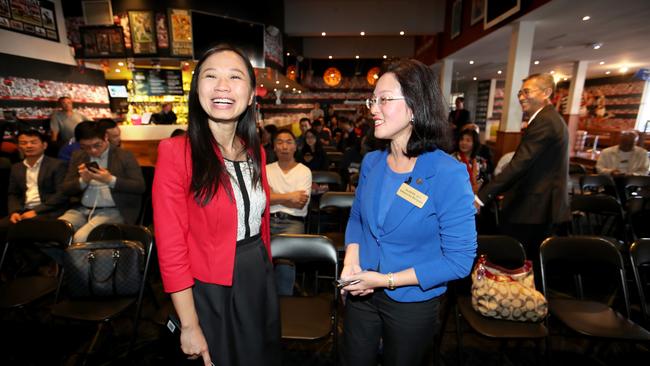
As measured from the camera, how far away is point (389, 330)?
1.18 meters

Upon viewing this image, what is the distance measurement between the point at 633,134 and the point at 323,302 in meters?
5.45

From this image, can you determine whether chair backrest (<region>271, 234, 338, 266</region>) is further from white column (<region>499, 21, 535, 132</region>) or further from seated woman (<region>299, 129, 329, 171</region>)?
white column (<region>499, 21, 535, 132</region>)

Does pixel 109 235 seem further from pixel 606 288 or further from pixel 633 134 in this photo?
pixel 633 134

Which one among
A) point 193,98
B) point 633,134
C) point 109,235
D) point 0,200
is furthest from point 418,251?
point 633,134

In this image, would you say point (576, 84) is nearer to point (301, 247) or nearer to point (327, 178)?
point (327, 178)

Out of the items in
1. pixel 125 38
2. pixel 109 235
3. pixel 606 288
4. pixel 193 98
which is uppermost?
pixel 125 38

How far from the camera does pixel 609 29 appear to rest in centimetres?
570

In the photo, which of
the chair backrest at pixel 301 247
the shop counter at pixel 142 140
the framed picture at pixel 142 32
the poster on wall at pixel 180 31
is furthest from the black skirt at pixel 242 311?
the framed picture at pixel 142 32

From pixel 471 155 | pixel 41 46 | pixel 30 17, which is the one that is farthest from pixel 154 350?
pixel 30 17

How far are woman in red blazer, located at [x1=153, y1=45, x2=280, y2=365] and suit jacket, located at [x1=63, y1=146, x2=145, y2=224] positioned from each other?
210 cm

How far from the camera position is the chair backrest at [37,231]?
2.21m

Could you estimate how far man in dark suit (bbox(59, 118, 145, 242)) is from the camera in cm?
270

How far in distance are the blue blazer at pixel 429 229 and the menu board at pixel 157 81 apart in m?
8.83

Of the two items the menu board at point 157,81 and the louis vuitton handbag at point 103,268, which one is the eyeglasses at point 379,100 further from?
the menu board at point 157,81
